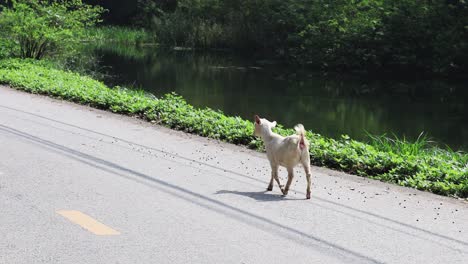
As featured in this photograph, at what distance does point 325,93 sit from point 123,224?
20.9 m

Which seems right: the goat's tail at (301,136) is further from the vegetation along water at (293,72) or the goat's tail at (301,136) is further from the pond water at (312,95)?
the pond water at (312,95)

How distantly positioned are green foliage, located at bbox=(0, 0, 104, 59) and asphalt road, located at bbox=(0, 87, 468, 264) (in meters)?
14.6

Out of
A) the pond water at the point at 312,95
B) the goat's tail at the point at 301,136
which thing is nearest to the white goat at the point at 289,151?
the goat's tail at the point at 301,136

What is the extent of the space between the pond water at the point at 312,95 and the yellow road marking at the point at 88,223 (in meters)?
11.7

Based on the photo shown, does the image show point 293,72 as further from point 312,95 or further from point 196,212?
point 196,212

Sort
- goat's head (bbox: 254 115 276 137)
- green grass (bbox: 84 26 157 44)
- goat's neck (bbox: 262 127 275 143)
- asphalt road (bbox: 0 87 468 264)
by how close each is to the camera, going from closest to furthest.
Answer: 1. asphalt road (bbox: 0 87 468 264)
2. goat's neck (bbox: 262 127 275 143)
3. goat's head (bbox: 254 115 276 137)
4. green grass (bbox: 84 26 157 44)

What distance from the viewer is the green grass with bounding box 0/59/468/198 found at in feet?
28.6

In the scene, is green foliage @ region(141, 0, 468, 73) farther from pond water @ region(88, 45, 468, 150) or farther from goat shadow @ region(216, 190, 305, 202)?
goat shadow @ region(216, 190, 305, 202)

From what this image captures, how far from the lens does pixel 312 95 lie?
25875 mm

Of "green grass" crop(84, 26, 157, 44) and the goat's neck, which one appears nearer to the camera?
the goat's neck

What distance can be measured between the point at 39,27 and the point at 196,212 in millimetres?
19398

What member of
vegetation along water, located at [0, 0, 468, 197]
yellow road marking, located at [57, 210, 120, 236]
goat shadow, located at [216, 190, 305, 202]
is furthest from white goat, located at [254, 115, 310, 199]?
yellow road marking, located at [57, 210, 120, 236]

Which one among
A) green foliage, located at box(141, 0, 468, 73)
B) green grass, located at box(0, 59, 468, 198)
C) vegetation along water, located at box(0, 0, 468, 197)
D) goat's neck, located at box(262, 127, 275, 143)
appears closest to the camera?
goat's neck, located at box(262, 127, 275, 143)

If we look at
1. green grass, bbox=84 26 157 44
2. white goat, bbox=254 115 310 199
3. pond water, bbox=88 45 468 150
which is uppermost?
white goat, bbox=254 115 310 199
